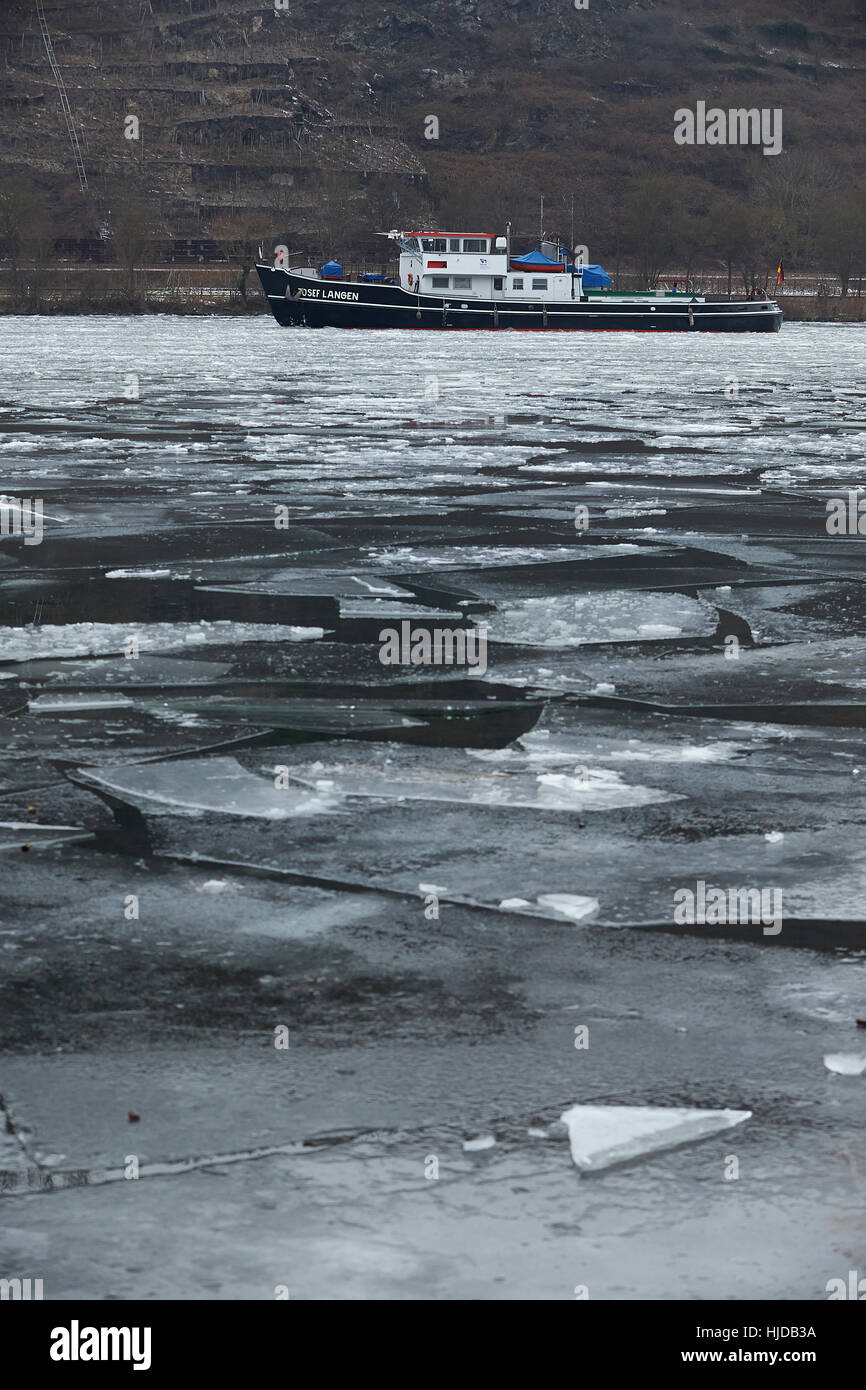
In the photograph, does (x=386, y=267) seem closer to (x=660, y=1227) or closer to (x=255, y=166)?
(x=255, y=166)

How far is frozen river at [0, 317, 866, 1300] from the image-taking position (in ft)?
8.71

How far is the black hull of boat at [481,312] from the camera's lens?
6588cm

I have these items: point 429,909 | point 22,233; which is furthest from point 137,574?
point 22,233

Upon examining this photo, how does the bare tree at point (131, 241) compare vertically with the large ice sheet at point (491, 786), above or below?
above

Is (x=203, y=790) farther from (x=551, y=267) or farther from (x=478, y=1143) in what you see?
(x=551, y=267)

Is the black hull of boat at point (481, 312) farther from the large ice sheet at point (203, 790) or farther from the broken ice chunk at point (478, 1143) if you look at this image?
the broken ice chunk at point (478, 1143)

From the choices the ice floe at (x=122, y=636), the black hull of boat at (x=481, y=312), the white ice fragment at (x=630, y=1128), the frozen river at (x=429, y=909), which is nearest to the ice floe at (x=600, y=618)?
the frozen river at (x=429, y=909)

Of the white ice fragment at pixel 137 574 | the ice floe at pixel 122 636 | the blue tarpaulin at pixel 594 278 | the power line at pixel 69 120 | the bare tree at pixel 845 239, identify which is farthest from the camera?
the power line at pixel 69 120

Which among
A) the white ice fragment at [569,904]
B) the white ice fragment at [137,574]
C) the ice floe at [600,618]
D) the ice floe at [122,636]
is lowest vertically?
the white ice fragment at [569,904]

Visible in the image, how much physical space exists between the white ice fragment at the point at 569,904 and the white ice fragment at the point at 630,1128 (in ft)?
3.46

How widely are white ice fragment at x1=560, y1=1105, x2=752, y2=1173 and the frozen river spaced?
0.02 metres

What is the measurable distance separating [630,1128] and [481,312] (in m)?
64.8
